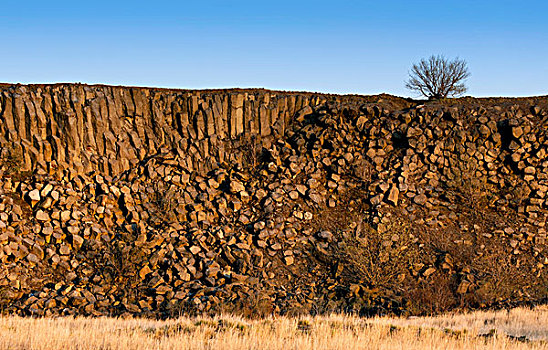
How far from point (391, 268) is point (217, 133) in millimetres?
8799

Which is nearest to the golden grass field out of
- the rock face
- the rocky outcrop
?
the rock face

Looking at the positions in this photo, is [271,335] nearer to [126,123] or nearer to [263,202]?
[263,202]

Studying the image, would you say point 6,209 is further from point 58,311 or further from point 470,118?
point 470,118

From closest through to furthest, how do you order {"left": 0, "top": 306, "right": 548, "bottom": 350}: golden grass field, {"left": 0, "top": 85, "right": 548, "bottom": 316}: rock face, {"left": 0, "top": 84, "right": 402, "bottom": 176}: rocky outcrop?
{"left": 0, "top": 306, "right": 548, "bottom": 350}: golden grass field
{"left": 0, "top": 85, "right": 548, "bottom": 316}: rock face
{"left": 0, "top": 84, "right": 402, "bottom": 176}: rocky outcrop

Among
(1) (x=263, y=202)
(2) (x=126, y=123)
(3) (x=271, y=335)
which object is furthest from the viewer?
(2) (x=126, y=123)

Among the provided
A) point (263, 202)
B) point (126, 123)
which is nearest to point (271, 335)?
point (263, 202)

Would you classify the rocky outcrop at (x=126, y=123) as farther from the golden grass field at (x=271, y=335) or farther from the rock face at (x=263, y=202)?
the golden grass field at (x=271, y=335)

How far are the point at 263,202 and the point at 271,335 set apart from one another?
10.4 metres

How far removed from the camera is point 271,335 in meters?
11.0

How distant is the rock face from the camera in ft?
59.7

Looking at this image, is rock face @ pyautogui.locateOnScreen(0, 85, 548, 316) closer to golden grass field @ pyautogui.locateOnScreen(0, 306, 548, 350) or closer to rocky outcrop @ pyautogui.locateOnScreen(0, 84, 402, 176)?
rocky outcrop @ pyautogui.locateOnScreen(0, 84, 402, 176)

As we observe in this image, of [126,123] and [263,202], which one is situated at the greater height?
[126,123]

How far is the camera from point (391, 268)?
19.2 m

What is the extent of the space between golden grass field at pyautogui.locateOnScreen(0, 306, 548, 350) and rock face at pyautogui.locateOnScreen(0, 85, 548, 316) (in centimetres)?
392
